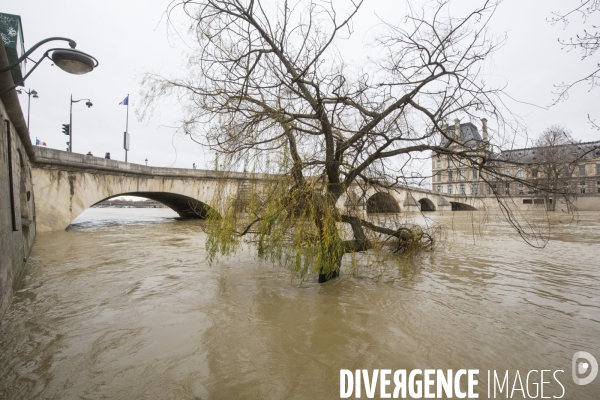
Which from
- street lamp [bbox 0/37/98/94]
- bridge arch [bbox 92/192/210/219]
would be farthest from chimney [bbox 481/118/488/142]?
bridge arch [bbox 92/192/210/219]

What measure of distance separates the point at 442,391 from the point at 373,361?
58cm

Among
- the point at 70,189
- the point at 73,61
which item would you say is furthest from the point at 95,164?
the point at 73,61

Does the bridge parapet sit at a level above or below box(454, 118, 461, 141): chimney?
above

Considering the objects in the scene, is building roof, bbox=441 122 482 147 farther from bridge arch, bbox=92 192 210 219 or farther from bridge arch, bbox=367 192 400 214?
bridge arch, bbox=92 192 210 219

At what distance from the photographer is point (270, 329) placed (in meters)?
3.37

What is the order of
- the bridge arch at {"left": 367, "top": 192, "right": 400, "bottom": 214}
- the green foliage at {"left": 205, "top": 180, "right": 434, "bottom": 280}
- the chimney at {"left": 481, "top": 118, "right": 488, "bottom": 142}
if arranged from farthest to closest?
the bridge arch at {"left": 367, "top": 192, "right": 400, "bottom": 214} < the chimney at {"left": 481, "top": 118, "right": 488, "bottom": 142} < the green foliage at {"left": 205, "top": 180, "right": 434, "bottom": 280}

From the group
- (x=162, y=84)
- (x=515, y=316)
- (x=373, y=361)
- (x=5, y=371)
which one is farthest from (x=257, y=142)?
(x=515, y=316)

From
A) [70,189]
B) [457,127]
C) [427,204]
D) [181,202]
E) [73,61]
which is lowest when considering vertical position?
[181,202]

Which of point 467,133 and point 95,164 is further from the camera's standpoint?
point 95,164

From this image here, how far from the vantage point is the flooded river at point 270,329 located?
242cm

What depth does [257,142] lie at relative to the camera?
15.9ft

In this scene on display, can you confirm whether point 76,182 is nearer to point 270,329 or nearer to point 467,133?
point 270,329

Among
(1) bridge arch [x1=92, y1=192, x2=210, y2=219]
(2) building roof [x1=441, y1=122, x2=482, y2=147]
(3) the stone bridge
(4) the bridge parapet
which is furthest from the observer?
(1) bridge arch [x1=92, y1=192, x2=210, y2=219]

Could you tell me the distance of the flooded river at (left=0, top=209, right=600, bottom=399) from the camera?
242cm
